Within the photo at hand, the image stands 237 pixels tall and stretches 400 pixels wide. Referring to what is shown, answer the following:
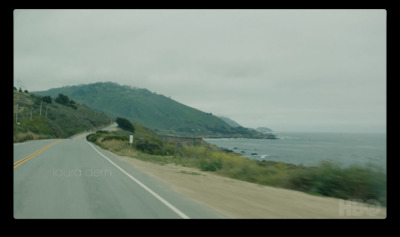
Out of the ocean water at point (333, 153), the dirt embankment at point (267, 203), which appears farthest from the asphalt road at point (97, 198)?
the ocean water at point (333, 153)

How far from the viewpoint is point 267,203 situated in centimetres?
887

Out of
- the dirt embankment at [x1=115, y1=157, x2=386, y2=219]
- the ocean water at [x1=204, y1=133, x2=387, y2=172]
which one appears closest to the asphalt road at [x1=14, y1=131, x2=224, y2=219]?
the dirt embankment at [x1=115, y1=157, x2=386, y2=219]

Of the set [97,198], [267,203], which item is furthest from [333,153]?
[97,198]

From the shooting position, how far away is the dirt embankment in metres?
7.66

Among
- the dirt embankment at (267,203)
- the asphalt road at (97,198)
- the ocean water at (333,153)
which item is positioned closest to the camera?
the asphalt road at (97,198)

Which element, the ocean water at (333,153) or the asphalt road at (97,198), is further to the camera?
the ocean water at (333,153)

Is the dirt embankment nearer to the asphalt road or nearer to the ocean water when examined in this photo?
the asphalt road

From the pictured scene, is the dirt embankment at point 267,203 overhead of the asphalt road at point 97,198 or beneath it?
beneath

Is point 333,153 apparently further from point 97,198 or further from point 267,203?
point 97,198

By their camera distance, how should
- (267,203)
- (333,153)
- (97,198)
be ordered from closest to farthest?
1. (97,198)
2. (267,203)
3. (333,153)

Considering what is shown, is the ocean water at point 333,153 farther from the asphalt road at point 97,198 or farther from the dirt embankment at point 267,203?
the asphalt road at point 97,198

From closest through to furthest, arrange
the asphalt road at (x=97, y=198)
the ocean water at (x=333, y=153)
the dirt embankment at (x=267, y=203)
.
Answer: the asphalt road at (x=97, y=198) → the dirt embankment at (x=267, y=203) → the ocean water at (x=333, y=153)

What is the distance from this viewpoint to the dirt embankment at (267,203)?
7656mm
